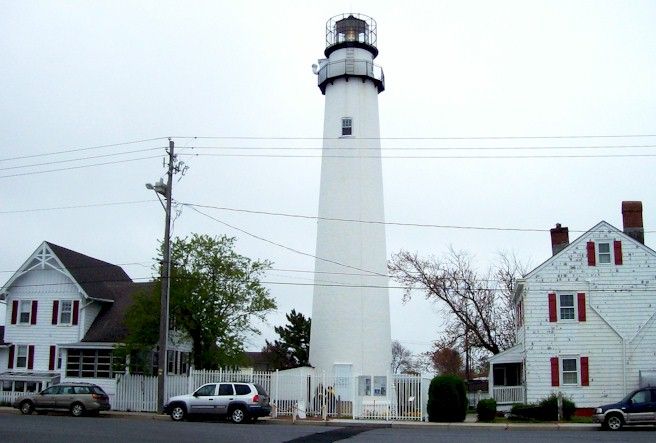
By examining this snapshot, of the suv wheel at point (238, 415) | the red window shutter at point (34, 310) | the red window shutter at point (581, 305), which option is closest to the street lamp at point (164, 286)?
the suv wheel at point (238, 415)

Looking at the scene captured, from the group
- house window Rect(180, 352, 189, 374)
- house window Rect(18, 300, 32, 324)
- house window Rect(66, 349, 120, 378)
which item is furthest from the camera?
house window Rect(180, 352, 189, 374)

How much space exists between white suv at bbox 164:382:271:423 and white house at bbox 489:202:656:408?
44.2 feet

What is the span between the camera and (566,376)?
3650 centimetres

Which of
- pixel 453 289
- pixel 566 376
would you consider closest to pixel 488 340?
pixel 453 289

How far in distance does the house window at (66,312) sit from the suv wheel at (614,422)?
26.6 meters

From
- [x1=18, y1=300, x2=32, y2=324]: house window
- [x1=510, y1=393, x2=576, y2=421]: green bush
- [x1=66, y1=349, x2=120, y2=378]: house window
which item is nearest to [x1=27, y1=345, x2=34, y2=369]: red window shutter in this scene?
[x1=18, y1=300, x2=32, y2=324]: house window

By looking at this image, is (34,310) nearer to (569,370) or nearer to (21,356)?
(21,356)

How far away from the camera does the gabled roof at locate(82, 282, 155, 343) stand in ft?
130

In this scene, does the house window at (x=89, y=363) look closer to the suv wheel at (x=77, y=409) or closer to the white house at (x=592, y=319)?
the suv wheel at (x=77, y=409)

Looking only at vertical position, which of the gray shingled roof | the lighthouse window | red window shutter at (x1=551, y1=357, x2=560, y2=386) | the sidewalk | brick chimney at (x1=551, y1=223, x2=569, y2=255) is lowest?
the sidewalk

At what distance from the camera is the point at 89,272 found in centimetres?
4325

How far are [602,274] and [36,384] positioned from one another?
2836 centimetres

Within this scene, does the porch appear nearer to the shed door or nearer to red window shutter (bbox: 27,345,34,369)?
the shed door

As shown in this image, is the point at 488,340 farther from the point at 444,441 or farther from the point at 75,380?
the point at 444,441
